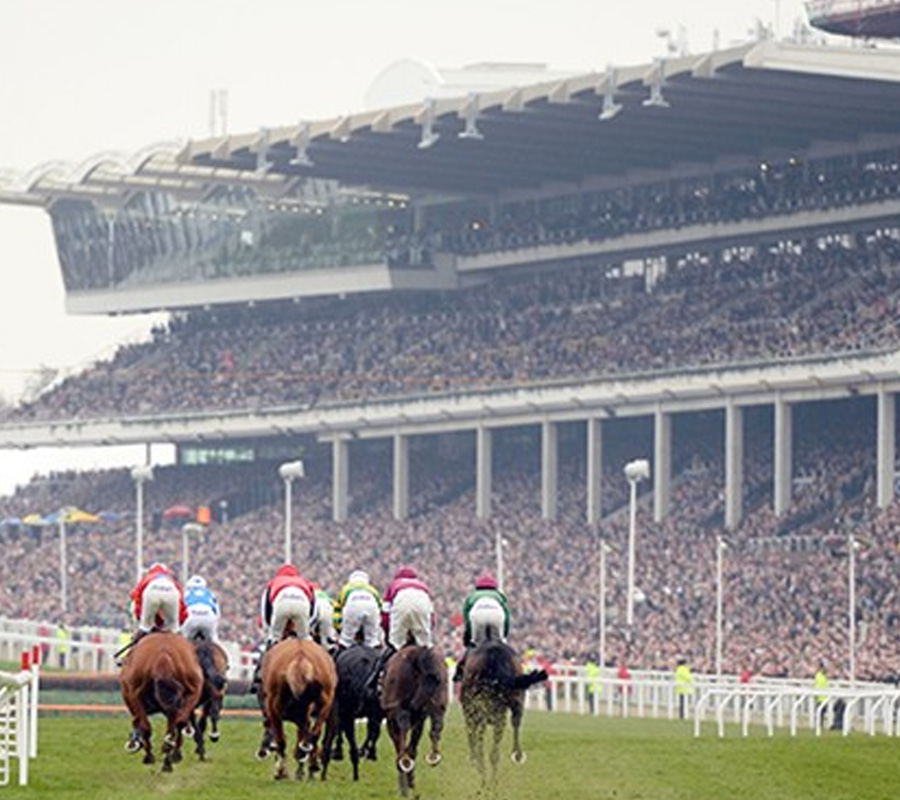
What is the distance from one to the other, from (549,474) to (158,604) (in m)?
48.9

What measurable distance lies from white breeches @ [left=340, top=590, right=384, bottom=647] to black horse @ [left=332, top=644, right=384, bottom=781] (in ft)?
0.87

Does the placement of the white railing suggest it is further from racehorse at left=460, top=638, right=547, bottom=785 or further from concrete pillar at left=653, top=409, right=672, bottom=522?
concrete pillar at left=653, top=409, right=672, bottom=522

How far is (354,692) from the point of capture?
1208 inches

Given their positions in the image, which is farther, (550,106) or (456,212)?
(456,212)

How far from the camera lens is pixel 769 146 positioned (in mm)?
79062

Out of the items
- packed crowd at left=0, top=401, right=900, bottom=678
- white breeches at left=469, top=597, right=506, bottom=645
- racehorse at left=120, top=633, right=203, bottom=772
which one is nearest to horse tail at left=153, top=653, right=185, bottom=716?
racehorse at left=120, top=633, right=203, bottom=772

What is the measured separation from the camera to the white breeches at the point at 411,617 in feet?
97.3

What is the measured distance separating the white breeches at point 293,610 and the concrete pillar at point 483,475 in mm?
50545

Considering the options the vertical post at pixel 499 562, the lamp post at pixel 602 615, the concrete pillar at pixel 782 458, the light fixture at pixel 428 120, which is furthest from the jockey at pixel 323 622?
the light fixture at pixel 428 120

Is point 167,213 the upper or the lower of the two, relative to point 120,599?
upper

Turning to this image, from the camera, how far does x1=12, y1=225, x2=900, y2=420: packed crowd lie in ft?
248

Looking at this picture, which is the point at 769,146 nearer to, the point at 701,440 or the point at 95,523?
the point at 701,440

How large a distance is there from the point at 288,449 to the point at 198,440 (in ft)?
11.3

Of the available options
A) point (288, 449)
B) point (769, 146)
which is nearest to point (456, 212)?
point (288, 449)
